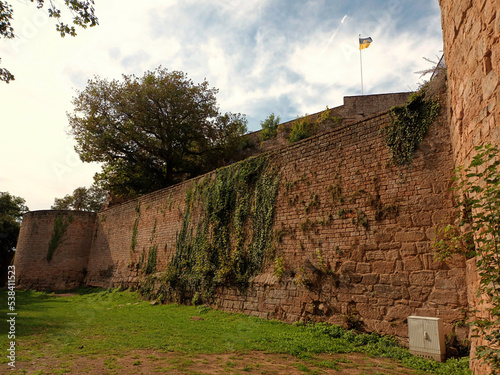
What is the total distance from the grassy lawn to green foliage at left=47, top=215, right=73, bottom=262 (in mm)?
12130

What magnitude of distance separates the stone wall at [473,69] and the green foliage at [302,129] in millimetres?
13842

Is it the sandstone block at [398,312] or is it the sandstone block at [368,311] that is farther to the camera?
the sandstone block at [368,311]

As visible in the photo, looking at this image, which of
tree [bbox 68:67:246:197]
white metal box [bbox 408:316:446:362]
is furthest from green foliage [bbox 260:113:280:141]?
white metal box [bbox 408:316:446:362]

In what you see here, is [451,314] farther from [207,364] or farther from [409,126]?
[207,364]

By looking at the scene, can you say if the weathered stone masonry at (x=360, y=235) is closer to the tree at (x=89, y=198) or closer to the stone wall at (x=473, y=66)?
the stone wall at (x=473, y=66)

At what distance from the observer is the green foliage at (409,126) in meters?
6.63

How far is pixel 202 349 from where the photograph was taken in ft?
18.8

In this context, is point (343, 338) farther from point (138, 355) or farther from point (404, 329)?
point (138, 355)

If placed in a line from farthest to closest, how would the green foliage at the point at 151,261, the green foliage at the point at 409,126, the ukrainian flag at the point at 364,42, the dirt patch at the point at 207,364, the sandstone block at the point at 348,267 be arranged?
1. the ukrainian flag at the point at 364,42
2. the green foliage at the point at 151,261
3. the sandstone block at the point at 348,267
4. the green foliage at the point at 409,126
5. the dirt patch at the point at 207,364

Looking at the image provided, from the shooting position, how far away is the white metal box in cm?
511

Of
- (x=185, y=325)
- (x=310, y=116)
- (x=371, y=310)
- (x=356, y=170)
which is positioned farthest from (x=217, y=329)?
(x=310, y=116)

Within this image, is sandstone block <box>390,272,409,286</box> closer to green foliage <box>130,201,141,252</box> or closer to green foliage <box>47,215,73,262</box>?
green foliage <box>130,201,141,252</box>

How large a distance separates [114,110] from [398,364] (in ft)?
70.2

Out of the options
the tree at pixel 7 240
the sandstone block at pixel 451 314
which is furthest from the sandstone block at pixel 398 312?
the tree at pixel 7 240
